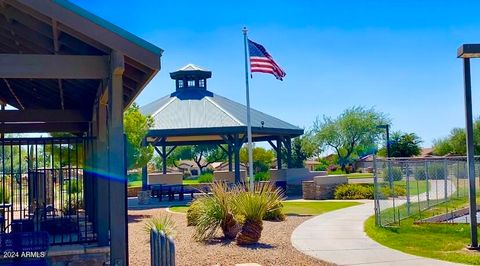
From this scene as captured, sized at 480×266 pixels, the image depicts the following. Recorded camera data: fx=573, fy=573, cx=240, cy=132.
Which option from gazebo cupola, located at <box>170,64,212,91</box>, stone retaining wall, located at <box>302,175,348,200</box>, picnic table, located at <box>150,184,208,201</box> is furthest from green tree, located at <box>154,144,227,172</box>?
stone retaining wall, located at <box>302,175,348,200</box>

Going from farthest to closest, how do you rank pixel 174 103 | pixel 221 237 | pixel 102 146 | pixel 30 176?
1. pixel 174 103
2. pixel 221 237
3. pixel 30 176
4. pixel 102 146

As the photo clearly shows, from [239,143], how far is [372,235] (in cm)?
1687

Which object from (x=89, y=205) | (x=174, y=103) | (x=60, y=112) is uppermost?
(x=174, y=103)

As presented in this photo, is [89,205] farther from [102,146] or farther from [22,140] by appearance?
[22,140]

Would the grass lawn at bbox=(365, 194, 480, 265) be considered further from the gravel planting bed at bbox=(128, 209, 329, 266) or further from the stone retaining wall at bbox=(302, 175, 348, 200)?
the stone retaining wall at bbox=(302, 175, 348, 200)

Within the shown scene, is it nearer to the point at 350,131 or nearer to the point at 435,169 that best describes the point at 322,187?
the point at 435,169

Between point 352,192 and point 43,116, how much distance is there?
18.0 m

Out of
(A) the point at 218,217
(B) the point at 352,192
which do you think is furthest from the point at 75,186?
(B) the point at 352,192

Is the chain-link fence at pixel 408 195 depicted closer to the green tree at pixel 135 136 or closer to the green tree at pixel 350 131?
the green tree at pixel 135 136

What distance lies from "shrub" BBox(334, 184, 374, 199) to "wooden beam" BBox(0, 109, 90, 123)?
1680cm

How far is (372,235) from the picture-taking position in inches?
550

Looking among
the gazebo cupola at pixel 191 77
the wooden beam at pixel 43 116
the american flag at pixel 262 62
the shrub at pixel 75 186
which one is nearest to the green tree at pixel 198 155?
the gazebo cupola at pixel 191 77

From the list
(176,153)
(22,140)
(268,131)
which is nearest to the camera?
(22,140)

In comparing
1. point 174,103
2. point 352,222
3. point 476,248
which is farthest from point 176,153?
point 476,248
